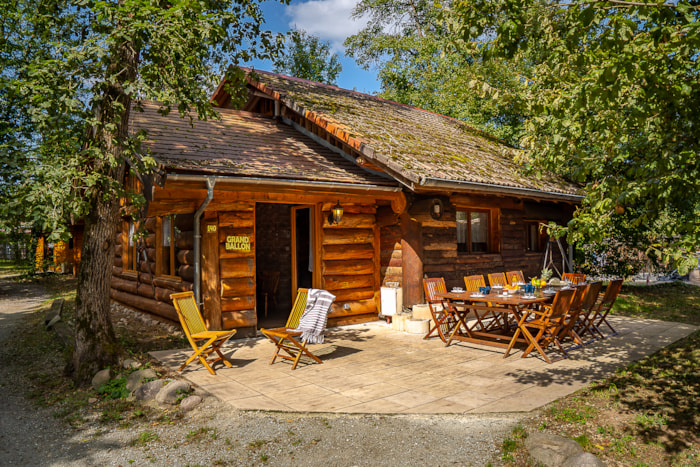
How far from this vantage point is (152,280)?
29.9 ft

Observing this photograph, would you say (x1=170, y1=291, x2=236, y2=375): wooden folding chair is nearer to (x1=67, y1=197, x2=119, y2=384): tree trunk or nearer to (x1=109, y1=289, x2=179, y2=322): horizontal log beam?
(x1=67, y1=197, x2=119, y2=384): tree trunk

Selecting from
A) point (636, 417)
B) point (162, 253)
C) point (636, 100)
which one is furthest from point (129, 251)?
point (636, 100)

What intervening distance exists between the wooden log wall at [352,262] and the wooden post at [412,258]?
2.38 feet

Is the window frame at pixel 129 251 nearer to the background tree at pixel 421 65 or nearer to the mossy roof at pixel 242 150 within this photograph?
the mossy roof at pixel 242 150

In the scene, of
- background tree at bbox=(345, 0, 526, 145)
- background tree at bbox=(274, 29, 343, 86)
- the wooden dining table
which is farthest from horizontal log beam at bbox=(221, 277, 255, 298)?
background tree at bbox=(274, 29, 343, 86)

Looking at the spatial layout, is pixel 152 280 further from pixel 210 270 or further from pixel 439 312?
pixel 439 312

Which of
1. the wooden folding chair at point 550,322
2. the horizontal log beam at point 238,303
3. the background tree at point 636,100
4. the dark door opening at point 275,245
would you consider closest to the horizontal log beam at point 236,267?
the horizontal log beam at point 238,303

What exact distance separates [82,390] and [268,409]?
7.82ft

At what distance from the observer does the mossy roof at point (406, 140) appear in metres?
7.91

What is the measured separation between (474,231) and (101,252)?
7282 mm

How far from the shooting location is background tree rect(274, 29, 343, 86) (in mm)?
23969

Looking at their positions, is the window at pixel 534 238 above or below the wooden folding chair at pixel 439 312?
above

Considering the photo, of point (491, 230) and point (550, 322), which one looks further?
point (491, 230)

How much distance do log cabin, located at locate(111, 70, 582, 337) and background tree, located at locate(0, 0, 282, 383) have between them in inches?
30.5
